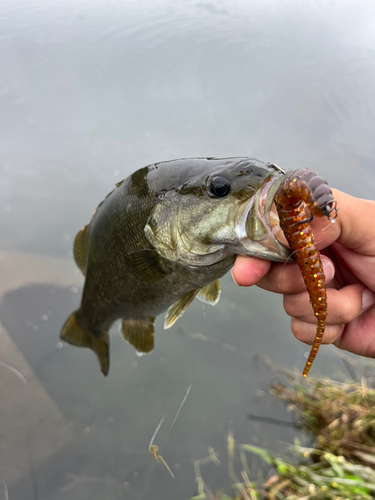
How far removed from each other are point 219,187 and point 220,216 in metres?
0.12

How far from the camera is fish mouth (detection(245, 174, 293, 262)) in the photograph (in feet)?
3.41

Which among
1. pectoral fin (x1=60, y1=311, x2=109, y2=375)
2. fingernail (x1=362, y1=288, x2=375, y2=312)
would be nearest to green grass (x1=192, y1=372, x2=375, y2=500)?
fingernail (x1=362, y1=288, x2=375, y2=312)

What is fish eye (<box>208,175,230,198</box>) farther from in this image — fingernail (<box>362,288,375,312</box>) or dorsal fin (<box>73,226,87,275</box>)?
dorsal fin (<box>73,226,87,275</box>)

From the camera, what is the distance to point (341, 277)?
1655 millimetres

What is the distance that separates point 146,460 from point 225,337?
1.27m

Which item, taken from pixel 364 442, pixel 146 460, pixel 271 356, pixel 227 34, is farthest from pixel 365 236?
pixel 227 34

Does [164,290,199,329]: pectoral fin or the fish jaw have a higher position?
the fish jaw

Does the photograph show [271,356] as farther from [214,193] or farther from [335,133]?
[335,133]

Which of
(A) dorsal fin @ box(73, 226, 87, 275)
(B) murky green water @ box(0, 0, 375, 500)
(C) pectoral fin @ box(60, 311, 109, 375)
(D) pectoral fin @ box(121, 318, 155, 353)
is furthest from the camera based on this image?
(B) murky green water @ box(0, 0, 375, 500)

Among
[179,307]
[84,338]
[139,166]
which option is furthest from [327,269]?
[139,166]

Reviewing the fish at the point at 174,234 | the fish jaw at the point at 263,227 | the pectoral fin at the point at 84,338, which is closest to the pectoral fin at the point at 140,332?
the fish at the point at 174,234

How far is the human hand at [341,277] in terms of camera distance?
118 centimetres

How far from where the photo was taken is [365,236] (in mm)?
1242

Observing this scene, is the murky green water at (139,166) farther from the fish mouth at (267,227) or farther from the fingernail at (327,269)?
the fish mouth at (267,227)
